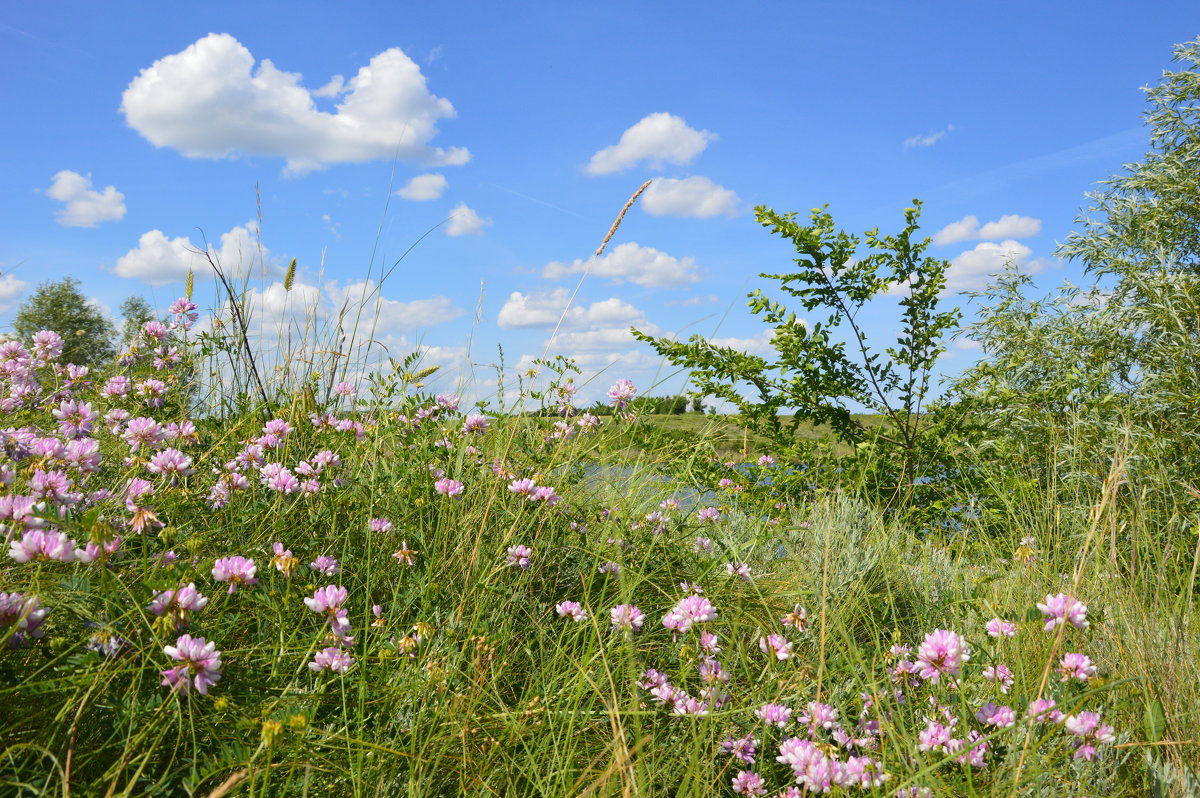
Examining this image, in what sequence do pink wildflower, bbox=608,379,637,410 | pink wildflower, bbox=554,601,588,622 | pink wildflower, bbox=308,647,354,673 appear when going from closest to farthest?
1. pink wildflower, bbox=308,647,354,673
2. pink wildflower, bbox=554,601,588,622
3. pink wildflower, bbox=608,379,637,410

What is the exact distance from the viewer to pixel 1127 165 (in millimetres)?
7527

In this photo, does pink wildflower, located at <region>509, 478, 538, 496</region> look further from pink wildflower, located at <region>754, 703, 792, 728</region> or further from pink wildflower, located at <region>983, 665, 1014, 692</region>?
pink wildflower, located at <region>983, 665, 1014, 692</region>

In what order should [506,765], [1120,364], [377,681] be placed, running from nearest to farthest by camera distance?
[506,765] → [377,681] → [1120,364]

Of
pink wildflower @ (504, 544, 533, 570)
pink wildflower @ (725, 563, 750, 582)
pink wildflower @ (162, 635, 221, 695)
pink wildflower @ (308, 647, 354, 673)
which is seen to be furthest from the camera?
pink wildflower @ (725, 563, 750, 582)

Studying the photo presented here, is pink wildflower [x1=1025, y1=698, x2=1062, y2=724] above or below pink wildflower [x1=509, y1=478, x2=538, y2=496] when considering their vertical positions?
below

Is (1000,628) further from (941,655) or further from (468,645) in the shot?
(468,645)

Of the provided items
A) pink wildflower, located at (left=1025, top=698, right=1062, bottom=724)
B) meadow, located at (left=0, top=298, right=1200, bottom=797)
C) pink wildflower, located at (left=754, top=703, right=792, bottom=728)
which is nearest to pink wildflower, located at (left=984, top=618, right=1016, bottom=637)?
meadow, located at (left=0, top=298, right=1200, bottom=797)

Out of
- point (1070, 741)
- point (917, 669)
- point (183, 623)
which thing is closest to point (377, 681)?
point (183, 623)

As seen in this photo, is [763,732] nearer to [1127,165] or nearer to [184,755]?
[184,755]

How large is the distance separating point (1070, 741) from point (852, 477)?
383 centimetres

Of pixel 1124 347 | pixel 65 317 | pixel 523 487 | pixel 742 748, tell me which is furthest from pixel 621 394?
pixel 65 317

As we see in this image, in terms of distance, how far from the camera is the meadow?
151 cm

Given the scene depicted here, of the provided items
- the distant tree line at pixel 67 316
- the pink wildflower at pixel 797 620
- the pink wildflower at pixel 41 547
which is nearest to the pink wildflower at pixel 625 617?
the pink wildflower at pixel 797 620

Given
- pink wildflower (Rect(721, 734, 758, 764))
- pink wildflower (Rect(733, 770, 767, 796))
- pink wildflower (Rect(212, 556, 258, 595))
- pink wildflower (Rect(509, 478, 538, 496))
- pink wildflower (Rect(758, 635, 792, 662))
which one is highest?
pink wildflower (Rect(509, 478, 538, 496))
